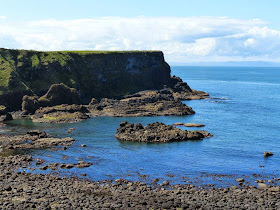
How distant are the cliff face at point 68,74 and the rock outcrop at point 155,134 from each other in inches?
2250

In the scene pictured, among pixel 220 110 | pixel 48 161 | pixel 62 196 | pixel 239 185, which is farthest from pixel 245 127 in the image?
pixel 62 196

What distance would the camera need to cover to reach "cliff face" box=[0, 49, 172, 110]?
149 m

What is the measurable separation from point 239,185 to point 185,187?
9.08 metres

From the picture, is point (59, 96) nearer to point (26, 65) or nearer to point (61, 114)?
point (61, 114)

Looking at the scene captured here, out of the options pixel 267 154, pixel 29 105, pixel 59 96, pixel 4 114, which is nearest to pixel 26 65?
pixel 59 96

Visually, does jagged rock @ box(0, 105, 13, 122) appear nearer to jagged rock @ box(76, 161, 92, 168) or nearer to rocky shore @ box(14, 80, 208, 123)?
rocky shore @ box(14, 80, 208, 123)

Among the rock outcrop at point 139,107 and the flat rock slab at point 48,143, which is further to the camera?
the rock outcrop at point 139,107

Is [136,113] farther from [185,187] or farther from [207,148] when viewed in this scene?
[185,187]

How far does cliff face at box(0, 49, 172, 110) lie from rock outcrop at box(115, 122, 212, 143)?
57.1 metres

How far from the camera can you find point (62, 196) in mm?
60250

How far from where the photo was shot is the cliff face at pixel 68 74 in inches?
5881

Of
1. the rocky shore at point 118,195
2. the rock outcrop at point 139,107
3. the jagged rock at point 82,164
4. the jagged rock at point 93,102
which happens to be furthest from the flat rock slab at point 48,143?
the jagged rock at point 93,102

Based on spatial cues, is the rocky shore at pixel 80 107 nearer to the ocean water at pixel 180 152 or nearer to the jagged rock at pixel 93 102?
the jagged rock at pixel 93 102

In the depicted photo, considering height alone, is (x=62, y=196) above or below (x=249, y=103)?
below
